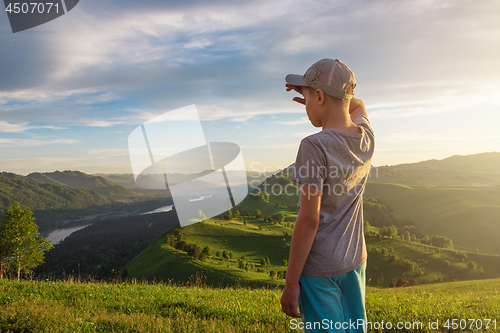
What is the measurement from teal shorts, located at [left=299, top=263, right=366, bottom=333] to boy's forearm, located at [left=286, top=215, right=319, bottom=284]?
12 centimetres

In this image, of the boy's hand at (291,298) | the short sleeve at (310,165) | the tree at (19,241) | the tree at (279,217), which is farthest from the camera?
the tree at (279,217)

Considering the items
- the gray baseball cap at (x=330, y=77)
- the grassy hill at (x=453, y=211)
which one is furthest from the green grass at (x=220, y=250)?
the grassy hill at (x=453, y=211)

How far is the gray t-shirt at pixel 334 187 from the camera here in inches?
71.6

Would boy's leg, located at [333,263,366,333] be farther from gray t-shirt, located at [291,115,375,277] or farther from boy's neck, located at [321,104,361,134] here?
boy's neck, located at [321,104,361,134]

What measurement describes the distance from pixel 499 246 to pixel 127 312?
15783cm

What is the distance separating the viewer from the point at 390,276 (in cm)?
9019

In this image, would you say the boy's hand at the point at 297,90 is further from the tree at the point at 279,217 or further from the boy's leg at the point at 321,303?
the tree at the point at 279,217

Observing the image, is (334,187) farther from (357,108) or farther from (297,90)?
(357,108)

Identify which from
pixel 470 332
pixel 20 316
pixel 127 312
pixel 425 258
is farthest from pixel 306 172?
pixel 425 258

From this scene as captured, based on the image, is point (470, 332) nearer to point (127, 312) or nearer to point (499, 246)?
point (127, 312)

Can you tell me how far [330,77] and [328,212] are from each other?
3.00 ft

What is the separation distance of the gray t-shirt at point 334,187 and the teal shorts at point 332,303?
3.0 inches

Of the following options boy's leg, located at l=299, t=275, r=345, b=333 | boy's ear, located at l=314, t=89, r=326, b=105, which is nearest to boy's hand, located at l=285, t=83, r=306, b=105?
boy's ear, located at l=314, t=89, r=326, b=105

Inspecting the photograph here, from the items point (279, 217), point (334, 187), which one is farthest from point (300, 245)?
point (279, 217)
